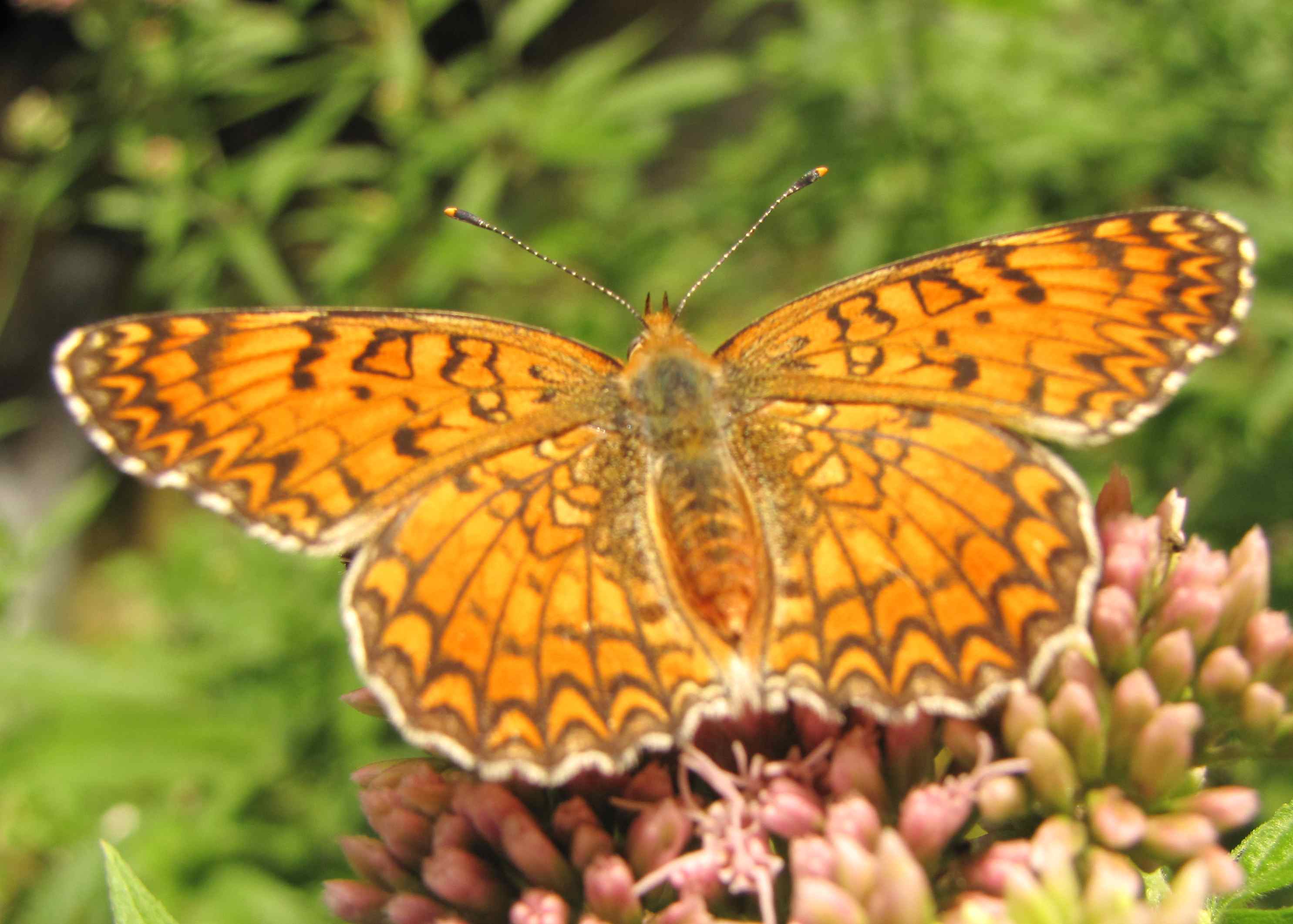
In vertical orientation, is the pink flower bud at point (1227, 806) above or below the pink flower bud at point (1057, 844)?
above

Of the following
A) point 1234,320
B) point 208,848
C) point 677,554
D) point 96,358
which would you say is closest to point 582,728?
point 677,554

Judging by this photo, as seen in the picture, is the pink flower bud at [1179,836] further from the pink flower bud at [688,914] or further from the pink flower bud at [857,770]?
the pink flower bud at [688,914]

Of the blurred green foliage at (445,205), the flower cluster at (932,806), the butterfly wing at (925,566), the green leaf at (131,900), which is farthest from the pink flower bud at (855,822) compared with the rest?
the blurred green foliage at (445,205)

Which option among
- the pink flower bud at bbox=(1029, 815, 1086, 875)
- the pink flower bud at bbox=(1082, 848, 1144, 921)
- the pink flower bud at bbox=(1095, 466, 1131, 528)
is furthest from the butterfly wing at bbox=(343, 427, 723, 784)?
the pink flower bud at bbox=(1095, 466, 1131, 528)

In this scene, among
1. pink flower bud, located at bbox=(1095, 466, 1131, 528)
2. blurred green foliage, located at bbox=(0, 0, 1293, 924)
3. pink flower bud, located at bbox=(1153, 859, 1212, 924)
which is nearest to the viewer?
pink flower bud, located at bbox=(1153, 859, 1212, 924)

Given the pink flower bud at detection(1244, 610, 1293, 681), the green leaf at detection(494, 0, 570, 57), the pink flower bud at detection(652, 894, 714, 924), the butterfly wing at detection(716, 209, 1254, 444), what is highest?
the green leaf at detection(494, 0, 570, 57)

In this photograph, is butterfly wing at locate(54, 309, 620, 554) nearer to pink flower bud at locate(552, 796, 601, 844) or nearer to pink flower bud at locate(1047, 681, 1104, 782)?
pink flower bud at locate(552, 796, 601, 844)
